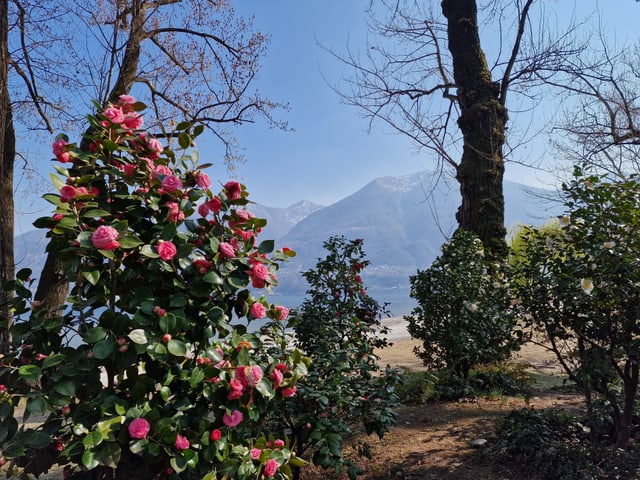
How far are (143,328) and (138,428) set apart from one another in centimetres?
36

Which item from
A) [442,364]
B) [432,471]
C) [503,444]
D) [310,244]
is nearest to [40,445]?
[432,471]

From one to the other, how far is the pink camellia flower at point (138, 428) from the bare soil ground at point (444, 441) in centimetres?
178

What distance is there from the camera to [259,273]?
1712mm

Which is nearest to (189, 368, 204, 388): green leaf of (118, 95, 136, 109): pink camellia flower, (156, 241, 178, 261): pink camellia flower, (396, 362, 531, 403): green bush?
(156, 241, 178, 261): pink camellia flower

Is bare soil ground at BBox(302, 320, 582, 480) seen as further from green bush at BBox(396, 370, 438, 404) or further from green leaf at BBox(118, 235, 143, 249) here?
green leaf at BBox(118, 235, 143, 249)

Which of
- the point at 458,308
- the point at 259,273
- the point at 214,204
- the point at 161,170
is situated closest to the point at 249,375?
the point at 259,273

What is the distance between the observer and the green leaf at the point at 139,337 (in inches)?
57.5

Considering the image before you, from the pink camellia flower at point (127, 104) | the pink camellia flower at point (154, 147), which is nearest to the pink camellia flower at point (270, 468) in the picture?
the pink camellia flower at point (154, 147)

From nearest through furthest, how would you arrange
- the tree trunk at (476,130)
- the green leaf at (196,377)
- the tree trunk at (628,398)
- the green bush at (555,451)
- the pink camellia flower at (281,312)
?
the green leaf at (196,377), the pink camellia flower at (281,312), the green bush at (555,451), the tree trunk at (628,398), the tree trunk at (476,130)

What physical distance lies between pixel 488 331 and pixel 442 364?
799mm

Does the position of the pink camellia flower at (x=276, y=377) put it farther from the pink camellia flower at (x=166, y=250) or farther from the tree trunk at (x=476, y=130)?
the tree trunk at (x=476, y=130)

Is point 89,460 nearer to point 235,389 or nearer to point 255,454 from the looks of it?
point 235,389

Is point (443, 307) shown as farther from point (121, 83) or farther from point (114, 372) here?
point (121, 83)

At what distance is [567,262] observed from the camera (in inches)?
110
